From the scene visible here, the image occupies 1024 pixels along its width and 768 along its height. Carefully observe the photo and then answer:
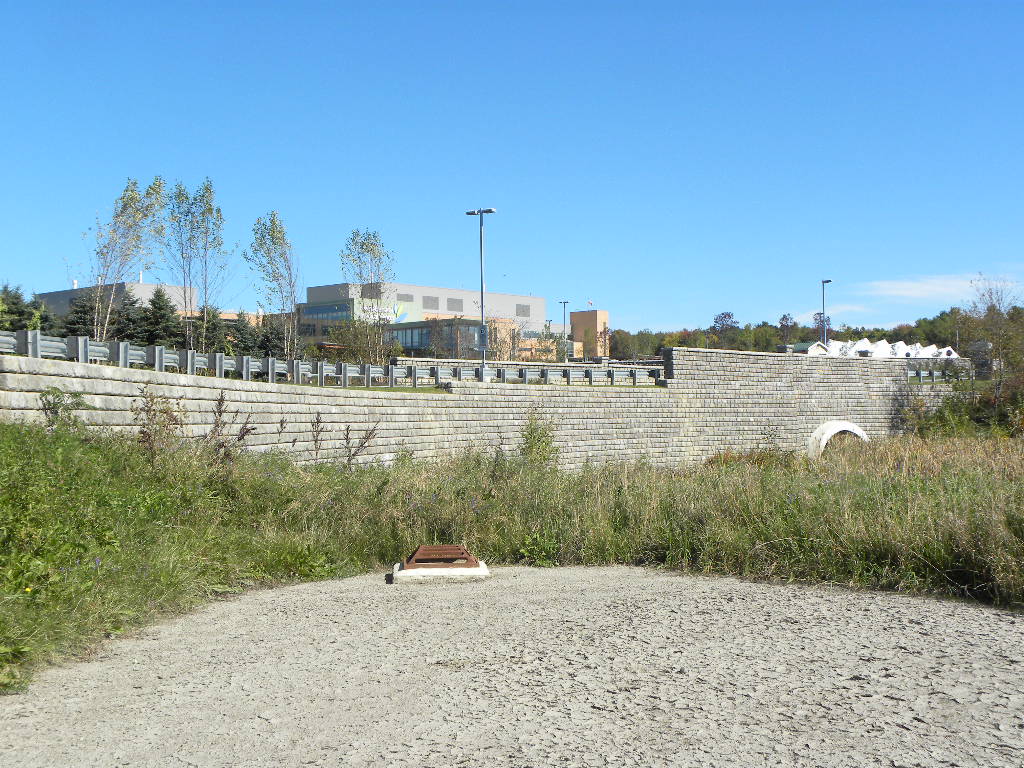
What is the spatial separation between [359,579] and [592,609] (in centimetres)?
254

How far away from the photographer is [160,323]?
150 ft

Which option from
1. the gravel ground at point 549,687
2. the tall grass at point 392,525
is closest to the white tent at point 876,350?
the tall grass at point 392,525

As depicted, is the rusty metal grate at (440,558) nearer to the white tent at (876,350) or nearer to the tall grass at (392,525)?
the tall grass at (392,525)

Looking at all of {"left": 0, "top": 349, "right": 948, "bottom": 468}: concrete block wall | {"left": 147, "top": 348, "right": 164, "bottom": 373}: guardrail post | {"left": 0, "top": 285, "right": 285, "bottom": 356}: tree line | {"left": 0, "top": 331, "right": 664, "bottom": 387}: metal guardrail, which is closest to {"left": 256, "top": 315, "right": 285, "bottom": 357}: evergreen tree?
{"left": 0, "top": 285, "right": 285, "bottom": 356}: tree line

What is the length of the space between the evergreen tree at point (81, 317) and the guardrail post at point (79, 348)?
1124 inches

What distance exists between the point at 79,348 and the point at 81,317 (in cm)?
2976

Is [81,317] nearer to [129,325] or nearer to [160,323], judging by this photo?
[129,325]

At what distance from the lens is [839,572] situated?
292 inches

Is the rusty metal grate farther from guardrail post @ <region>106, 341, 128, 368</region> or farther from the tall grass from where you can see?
guardrail post @ <region>106, 341, 128, 368</region>

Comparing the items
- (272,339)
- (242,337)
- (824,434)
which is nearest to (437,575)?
(824,434)

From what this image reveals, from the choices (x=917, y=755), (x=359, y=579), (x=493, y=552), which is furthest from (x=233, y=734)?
(x=493, y=552)

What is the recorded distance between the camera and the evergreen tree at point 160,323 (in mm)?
45531

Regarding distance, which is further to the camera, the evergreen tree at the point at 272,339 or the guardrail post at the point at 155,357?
the evergreen tree at the point at 272,339

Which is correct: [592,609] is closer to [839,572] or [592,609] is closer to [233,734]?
[839,572]
